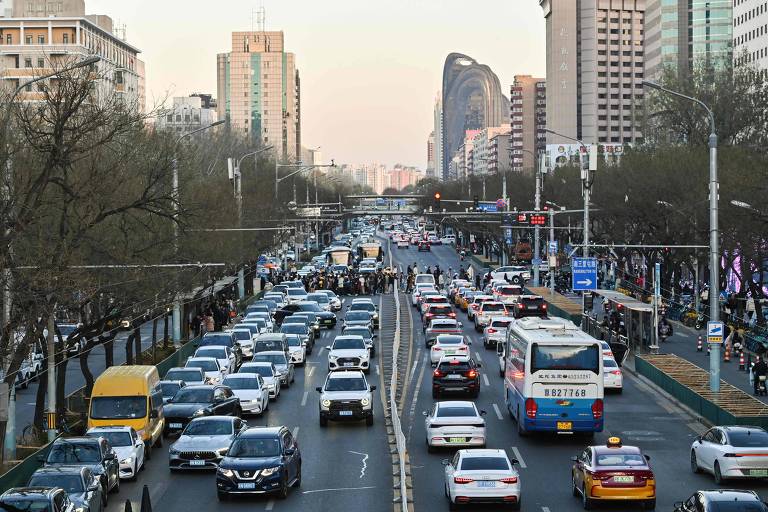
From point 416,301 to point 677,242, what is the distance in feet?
53.7

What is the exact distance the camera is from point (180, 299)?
187 ft

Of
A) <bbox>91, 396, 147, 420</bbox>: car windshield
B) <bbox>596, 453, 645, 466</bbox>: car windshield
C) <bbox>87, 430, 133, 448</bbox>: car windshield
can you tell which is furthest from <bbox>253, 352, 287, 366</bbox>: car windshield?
<bbox>596, 453, 645, 466</bbox>: car windshield

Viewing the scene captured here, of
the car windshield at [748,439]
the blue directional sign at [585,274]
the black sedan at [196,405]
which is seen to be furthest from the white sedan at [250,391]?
the blue directional sign at [585,274]

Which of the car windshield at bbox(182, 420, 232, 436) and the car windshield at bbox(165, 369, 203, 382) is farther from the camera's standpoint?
the car windshield at bbox(165, 369, 203, 382)

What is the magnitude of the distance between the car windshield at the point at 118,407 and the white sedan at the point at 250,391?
218 inches

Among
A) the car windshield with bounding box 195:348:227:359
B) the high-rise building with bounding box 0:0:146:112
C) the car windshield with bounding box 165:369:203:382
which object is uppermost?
the high-rise building with bounding box 0:0:146:112

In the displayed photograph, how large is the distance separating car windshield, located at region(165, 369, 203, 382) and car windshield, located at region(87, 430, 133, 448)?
12.1m

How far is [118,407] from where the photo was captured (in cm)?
3344

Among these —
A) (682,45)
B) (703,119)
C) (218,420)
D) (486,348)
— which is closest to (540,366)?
(218,420)

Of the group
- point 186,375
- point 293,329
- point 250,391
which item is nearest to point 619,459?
point 250,391

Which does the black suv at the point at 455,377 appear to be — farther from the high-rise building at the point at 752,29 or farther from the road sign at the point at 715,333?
the high-rise building at the point at 752,29

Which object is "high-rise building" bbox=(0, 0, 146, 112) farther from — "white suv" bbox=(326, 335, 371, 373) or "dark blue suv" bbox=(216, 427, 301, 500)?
"dark blue suv" bbox=(216, 427, 301, 500)

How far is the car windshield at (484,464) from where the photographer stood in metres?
24.6

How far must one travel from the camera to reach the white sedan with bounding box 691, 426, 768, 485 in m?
27.3
